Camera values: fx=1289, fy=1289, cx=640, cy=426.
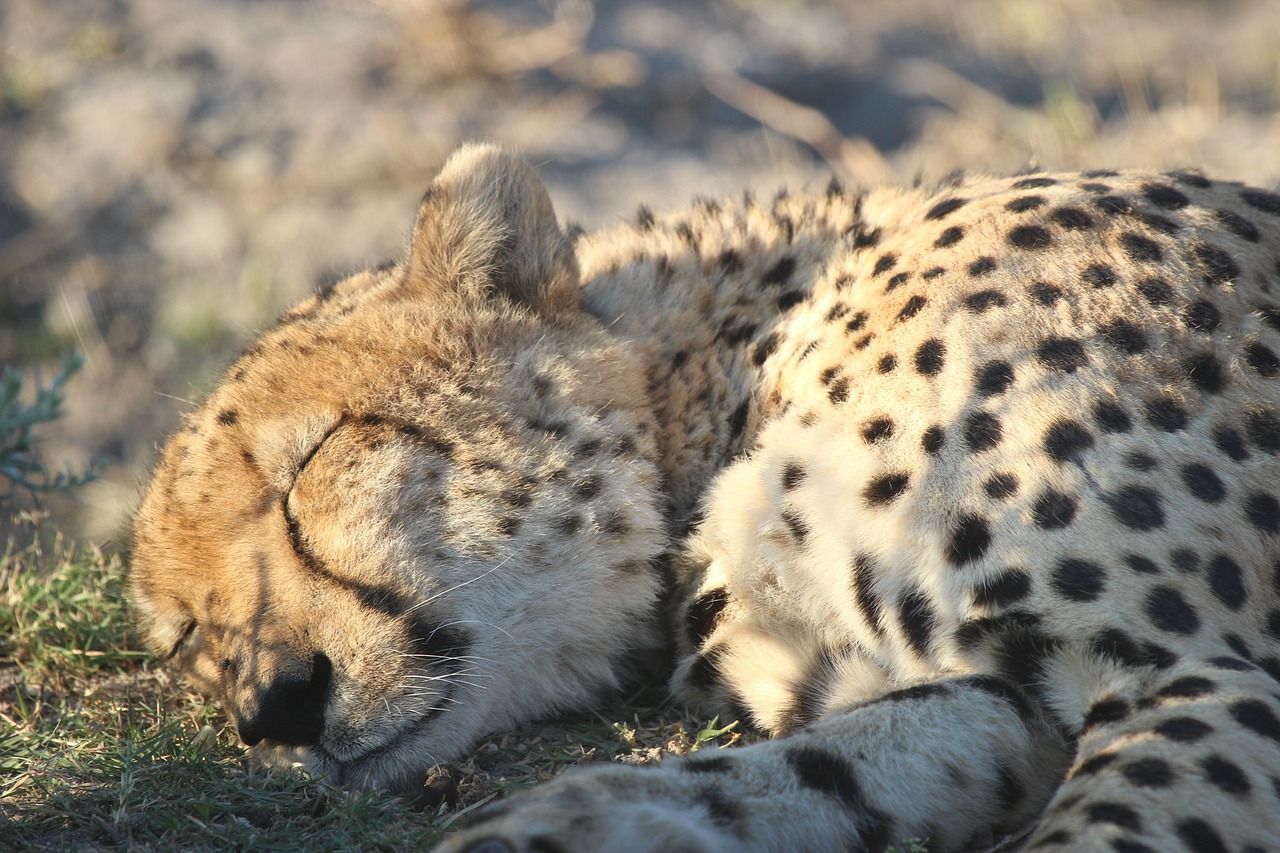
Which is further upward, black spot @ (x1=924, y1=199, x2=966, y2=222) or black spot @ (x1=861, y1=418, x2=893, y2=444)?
black spot @ (x1=924, y1=199, x2=966, y2=222)

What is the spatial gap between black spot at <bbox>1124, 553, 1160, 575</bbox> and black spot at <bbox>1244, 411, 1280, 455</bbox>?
1.11ft

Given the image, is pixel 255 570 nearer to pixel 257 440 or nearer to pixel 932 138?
pixel 257 440

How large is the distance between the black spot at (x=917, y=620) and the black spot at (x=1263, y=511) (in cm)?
54

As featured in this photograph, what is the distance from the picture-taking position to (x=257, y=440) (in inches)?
98.0

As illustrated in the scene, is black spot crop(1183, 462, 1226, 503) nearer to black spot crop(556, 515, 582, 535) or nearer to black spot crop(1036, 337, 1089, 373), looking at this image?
black spot crop(1036, 337, 1089, 373)

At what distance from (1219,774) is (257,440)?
176 centimetres

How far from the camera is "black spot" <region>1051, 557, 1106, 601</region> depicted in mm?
2012

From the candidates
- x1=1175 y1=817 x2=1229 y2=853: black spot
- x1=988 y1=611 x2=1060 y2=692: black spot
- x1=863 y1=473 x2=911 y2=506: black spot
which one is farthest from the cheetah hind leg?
x1=863 y1=473 x2=911 y2=506: black spot

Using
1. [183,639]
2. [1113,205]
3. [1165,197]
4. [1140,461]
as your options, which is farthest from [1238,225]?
[183,639]

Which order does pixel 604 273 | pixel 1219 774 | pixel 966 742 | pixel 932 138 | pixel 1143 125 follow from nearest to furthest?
pixel 1219 774 → pixel 966 742 → pixel 604 273 → pixel 1143 125 → pixel 932 138

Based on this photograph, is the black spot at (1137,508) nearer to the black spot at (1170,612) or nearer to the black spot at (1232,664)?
the black spot at (1170,612)

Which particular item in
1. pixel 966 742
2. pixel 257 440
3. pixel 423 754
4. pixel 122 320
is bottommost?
pixel 122 320

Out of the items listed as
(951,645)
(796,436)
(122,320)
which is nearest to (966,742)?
(951,645)

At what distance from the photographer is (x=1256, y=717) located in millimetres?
1862
